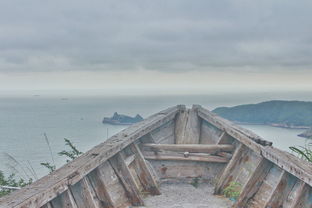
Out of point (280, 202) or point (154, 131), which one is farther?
point (154, 131)

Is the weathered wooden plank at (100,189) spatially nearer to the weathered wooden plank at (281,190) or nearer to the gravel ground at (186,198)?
the gravel ground at (186,198)

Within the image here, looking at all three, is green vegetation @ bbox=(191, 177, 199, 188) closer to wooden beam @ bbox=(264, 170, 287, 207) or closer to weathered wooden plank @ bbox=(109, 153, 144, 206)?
weathered wooden plank @ bbox=(109, 153, 144, 206)

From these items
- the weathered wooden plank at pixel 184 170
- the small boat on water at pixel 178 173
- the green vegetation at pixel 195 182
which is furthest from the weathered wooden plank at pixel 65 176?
the green vegetation at pixel 195 182

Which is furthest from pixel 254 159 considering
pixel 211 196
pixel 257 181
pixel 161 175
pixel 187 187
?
pixel 161 175

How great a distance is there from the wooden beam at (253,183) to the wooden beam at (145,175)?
1541 mm

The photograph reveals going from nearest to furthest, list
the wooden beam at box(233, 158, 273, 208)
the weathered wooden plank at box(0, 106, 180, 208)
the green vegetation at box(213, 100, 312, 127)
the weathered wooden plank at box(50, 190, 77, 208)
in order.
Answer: the weathered wooden plank at box(0, 106, 180, 208) → the weathered wooden plank at box(50, 190, 77, 208) → the wooden beam at box(233, 158, 273, 208) → the green vegetation at box(213, 100, 312, 127)

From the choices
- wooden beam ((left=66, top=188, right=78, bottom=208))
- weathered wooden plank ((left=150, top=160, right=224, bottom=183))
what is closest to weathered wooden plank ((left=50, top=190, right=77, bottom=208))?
wooden beam ((left=66, top=188, right=78, bottom=208))

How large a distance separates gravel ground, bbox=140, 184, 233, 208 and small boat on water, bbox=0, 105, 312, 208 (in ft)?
0.06

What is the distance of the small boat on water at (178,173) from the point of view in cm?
364

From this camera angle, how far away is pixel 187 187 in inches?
246

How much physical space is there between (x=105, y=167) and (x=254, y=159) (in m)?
2.58

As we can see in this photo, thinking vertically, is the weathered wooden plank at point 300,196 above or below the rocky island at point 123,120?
above

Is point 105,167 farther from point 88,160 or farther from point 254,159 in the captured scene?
point 254,159

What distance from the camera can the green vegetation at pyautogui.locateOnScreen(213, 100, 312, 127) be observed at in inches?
3366
